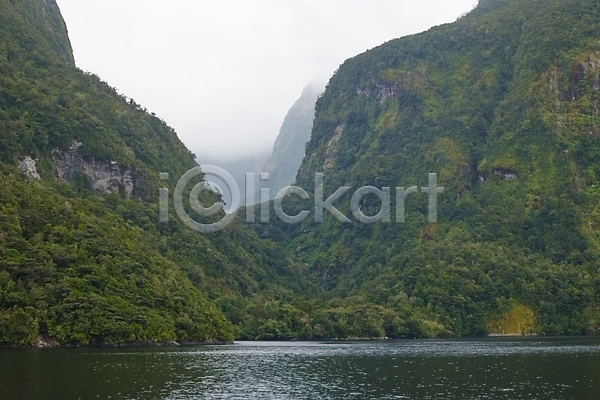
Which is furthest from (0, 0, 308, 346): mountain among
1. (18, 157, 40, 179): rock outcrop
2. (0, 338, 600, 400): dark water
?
(0, 338, 600, 400): dark water

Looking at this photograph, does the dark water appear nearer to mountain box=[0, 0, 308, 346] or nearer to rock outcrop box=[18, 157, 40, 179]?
mountain box=[0, 0, 308, 346]

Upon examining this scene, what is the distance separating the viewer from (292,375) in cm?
8750

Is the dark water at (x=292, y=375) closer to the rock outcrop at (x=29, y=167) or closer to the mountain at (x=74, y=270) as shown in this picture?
the mountain at (x=74, y=270)

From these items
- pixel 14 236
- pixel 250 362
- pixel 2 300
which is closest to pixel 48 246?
pixel 14 236

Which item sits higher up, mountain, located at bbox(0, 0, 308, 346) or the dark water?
mountain, located at bbox(0, 0, 308, 346)

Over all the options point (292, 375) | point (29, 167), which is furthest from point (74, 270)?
point (29, 167)

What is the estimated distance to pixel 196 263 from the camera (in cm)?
19912

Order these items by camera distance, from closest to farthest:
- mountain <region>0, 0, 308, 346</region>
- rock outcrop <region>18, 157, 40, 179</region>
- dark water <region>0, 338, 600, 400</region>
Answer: dark water <region>0, 338, 600, 400</region> < mountain <region>0, 0, 308, 346</region> < rock outcrop <region>18, 157, 40, 179</region>

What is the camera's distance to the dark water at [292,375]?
69500 mm

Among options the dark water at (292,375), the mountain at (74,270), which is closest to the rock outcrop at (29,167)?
the mountain at (74,270)

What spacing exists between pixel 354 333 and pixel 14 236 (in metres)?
88.8

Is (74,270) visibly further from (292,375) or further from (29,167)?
(29,167)

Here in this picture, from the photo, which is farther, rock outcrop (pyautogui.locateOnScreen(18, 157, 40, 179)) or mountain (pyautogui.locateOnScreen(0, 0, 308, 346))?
rock outcrop (pyautogui.locateOnScreen(18, 157, 40, 179))

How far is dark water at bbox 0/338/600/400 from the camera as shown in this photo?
6950cm
